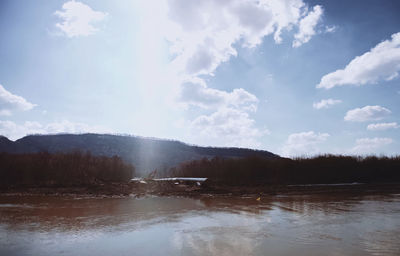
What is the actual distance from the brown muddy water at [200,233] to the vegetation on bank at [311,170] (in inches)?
819

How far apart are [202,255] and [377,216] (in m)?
7.87

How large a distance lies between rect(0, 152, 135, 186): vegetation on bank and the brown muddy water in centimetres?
1620

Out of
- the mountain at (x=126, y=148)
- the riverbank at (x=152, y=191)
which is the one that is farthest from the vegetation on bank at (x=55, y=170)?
the mountain at (x=126, y=148)

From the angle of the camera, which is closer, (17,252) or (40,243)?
(17,252)

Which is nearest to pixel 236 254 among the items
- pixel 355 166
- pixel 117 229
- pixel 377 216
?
pixel 117 229

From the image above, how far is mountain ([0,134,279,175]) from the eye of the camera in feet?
388

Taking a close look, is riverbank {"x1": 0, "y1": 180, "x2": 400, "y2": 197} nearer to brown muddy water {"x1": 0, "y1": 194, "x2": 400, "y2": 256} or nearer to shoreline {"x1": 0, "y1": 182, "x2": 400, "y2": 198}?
shoreline {"x1": 0, "y1": 182, "x2": 400, "y2": 198}

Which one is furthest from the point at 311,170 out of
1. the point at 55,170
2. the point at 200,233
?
the point at 55,170

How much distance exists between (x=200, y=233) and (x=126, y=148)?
131 meters

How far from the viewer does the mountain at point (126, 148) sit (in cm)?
11812

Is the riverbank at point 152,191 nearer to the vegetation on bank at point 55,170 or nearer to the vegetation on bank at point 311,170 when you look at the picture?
the vegetation on bank at point 55,170

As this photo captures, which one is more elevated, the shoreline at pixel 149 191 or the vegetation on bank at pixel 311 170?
the vegetation on bank at pixel 311 170

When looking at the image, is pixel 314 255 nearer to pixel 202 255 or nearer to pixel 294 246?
pixel 294 246

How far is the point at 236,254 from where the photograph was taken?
5281mm
